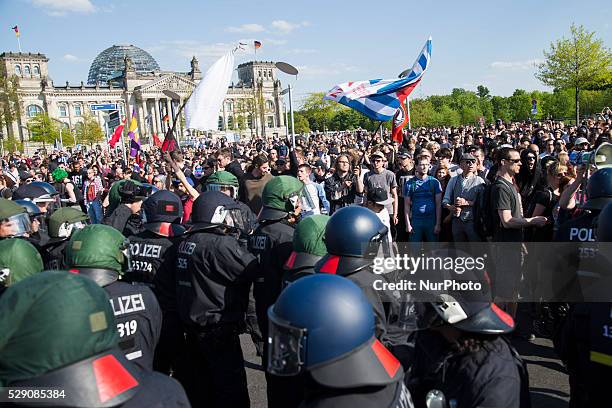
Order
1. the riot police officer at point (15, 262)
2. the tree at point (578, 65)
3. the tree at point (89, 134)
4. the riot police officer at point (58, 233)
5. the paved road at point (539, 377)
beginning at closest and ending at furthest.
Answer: the riot police officer at point (15, 262) < the paved road at point (539, 377) < the riot police officer at point (58, 233) < the tree at point (578, 65) < the tree at point (89, 134)

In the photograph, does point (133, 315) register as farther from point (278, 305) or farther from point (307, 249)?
point (278, 305)

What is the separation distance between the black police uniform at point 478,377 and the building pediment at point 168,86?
330 ft

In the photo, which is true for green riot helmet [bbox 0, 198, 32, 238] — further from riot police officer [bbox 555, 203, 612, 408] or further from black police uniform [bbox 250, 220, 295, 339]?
riot police officer [bbox 555, 203, 612, 408]

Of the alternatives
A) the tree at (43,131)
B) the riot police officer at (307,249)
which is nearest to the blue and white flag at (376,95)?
the riot police officer at (307,249)

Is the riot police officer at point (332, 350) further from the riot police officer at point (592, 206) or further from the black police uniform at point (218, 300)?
the riot police officer at point (592, 206)

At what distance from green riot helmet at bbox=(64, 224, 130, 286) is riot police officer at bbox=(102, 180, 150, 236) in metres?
2.58

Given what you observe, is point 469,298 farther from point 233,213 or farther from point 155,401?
point 233,213

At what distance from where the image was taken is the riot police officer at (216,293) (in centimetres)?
361

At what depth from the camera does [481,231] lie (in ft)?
18.6

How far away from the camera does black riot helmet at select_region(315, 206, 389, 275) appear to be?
114 inches

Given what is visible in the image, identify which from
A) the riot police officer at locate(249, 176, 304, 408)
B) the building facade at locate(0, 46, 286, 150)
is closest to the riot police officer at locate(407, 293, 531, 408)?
the riot police officer at locate(249, 176, 304, 408)

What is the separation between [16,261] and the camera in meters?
3.18

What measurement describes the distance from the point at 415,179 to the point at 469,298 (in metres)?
4.95

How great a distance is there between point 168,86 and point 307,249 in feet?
340
